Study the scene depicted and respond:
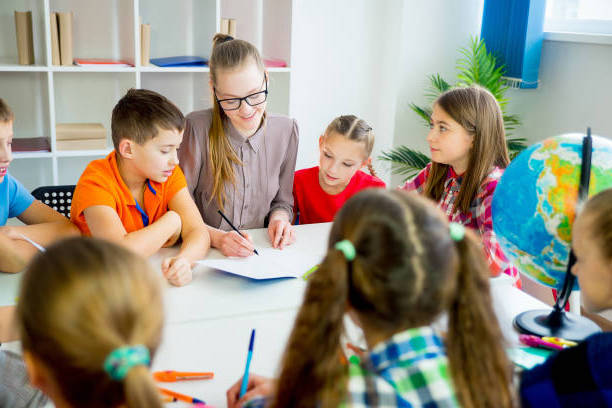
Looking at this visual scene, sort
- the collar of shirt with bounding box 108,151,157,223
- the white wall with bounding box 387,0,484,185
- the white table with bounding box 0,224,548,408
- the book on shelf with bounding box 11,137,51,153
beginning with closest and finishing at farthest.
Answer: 1. the white table with bounding box 0,224,548,408
2. the collar of shirt with bounding box 108,151,157,223
3. the book on shelf with bounding box 11,137,51,153
4. the white wall with bounding box 387,0,484,185

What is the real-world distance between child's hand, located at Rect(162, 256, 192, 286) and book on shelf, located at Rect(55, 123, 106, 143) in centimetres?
160

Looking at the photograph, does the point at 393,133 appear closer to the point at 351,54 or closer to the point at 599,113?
the point at 351,54

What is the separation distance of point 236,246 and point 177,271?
231 millimetres

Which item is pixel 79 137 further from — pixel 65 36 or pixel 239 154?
pixel 239 154

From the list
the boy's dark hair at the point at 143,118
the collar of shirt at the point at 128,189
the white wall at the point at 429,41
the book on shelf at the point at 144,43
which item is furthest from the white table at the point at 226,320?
the white wall at the point at 429,41

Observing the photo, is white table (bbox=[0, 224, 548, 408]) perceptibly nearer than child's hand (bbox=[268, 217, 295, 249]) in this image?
Yes

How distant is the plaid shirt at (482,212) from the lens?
170 centimetres

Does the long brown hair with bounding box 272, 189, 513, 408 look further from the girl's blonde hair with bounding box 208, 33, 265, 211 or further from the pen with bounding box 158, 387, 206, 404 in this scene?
the girl's blonde hair with bounding box 208, 33, 265, 211

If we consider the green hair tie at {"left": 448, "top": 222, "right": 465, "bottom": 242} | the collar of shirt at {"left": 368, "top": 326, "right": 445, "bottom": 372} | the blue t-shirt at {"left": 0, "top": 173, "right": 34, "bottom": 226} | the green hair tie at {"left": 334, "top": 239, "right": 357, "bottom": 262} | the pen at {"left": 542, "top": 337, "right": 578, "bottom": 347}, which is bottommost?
the pen at {"left": 542, "top": 337, "right": 578, "bottom": 347}

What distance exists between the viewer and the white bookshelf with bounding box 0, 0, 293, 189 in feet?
9.63

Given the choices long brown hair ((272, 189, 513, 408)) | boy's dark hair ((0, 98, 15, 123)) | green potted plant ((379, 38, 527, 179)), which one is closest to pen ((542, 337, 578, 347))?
long brown hair ((272, 189, 513, 408))

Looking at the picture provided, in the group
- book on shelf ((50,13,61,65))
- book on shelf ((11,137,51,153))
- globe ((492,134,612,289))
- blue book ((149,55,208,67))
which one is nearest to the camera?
globe ((492,134,612,289))

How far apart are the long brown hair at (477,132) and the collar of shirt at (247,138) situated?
2.09 feet

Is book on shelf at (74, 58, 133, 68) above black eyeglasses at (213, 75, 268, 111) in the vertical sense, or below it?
above
